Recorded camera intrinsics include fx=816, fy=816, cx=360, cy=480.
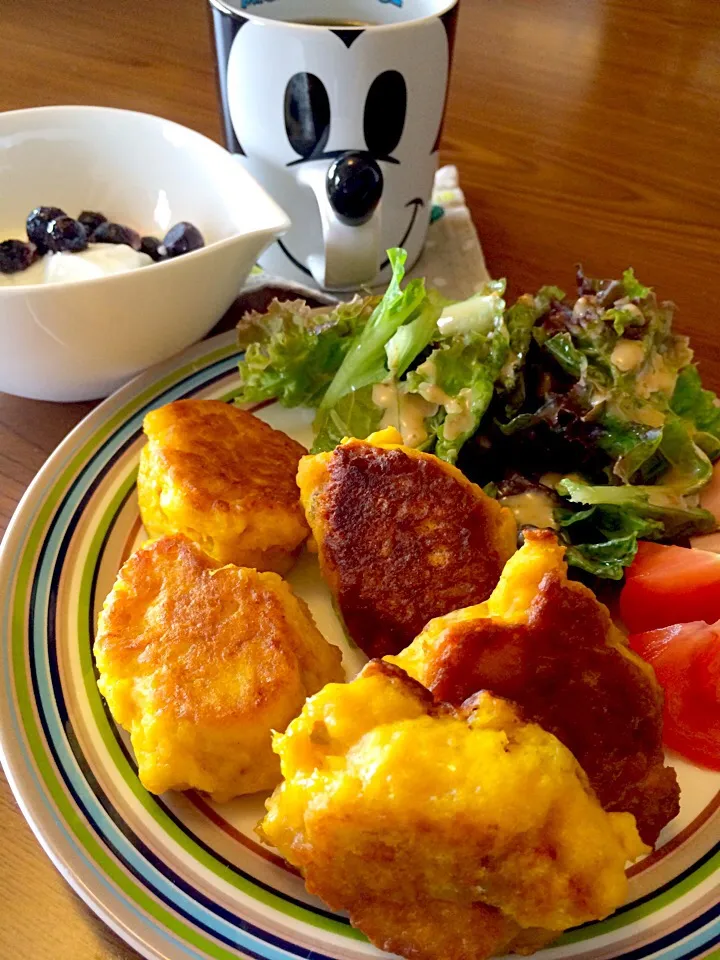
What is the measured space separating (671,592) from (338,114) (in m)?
1.04

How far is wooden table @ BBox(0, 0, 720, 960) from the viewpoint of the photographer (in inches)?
75.1

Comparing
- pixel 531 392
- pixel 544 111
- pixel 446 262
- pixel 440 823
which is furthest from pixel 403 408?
pixel 544 111

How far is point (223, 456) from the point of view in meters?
1.33

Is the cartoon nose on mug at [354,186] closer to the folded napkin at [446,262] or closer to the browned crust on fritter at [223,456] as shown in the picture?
the folded napkin at [446,262]

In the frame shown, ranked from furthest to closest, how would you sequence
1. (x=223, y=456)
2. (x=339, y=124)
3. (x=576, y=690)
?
1. (x=339, y=124)
2. (x=223, y=456)
3. (x=576, y=690)

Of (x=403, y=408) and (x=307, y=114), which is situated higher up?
(x=307, y=114)

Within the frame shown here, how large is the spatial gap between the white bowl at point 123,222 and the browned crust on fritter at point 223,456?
0.18 meters

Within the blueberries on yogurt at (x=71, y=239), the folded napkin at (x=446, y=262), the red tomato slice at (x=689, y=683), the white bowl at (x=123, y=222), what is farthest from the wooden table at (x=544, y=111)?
the red tomato slice at (x=689, y=683)

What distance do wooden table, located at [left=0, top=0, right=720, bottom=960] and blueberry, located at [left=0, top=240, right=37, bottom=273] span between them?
0.81 ft

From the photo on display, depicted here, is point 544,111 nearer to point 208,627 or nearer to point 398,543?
point 398,543

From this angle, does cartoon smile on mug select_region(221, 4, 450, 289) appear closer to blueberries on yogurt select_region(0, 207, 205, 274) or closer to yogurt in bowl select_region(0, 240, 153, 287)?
blueberries on yogurt select_region(0, 207, 205, 274)

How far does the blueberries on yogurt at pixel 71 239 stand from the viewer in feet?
5.12

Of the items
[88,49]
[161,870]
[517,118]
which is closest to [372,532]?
[161,870]

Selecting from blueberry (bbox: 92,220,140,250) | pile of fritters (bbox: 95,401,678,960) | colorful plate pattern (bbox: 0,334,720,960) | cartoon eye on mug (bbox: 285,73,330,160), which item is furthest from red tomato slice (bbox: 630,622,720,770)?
blueberry (bbox: 92,220,140,250)
